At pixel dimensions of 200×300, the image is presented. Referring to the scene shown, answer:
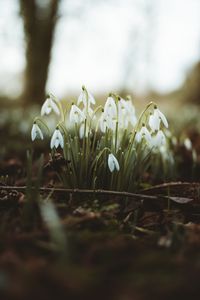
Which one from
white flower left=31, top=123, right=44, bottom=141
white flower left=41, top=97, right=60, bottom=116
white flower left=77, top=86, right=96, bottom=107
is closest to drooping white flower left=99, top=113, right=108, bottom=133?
white flower left=77, top=86, right=96, bottom=107

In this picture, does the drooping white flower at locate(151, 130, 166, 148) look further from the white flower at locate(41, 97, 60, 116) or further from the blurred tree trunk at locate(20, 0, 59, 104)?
the blurred tree trunk at locate(20, 0, 59, 104)

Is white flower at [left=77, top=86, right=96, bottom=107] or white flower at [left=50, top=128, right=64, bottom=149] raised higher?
white flower at [left=77, top=86, right=96, bottom=107]

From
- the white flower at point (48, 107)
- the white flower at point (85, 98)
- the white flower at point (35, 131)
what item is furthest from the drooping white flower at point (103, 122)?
the white flower at point (35, 131)

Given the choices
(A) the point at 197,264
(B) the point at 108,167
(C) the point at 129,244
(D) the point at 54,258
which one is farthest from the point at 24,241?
(B) the point at 108,167

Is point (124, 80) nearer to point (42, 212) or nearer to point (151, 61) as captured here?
point (151, 61)

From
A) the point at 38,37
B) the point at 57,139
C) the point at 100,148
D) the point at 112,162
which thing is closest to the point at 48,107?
the point at 57,139

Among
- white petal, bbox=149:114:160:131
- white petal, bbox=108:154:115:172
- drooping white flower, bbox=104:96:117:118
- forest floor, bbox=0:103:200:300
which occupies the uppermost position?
drooping white flower, bbox=104:96:117:118

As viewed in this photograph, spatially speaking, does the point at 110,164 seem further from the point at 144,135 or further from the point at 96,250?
the point at 96,250

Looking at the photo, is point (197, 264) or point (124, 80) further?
point (124, 80)
